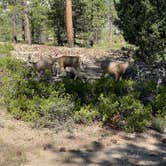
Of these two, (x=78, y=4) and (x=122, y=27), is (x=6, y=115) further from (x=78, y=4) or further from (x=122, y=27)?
(x=78, y=4)

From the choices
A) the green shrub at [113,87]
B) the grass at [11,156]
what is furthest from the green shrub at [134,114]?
the grass at [11,156]

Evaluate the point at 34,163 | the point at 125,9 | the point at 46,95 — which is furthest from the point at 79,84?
the point at 125,9

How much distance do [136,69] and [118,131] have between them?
6705 millimetres

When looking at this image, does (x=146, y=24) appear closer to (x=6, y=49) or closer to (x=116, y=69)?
(x=116, y=69)

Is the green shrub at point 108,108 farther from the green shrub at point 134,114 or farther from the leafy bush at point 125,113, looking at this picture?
the green shrub at point 134,114

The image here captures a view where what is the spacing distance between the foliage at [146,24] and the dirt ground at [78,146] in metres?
6.88

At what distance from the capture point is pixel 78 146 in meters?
8.69

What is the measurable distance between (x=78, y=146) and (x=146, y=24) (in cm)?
871

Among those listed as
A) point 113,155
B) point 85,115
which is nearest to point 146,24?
point 85,115

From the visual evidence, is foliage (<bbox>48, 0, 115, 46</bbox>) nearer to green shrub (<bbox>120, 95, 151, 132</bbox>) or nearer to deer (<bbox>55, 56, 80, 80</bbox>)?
deer (<bbox>55, 56, 80, 80</bbox>)

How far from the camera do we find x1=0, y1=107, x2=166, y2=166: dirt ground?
25.7 feet

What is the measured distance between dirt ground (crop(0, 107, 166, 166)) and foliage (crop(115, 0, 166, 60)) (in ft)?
22.6

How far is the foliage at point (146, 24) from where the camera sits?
51.4 feet

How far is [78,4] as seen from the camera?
42.5 metres
